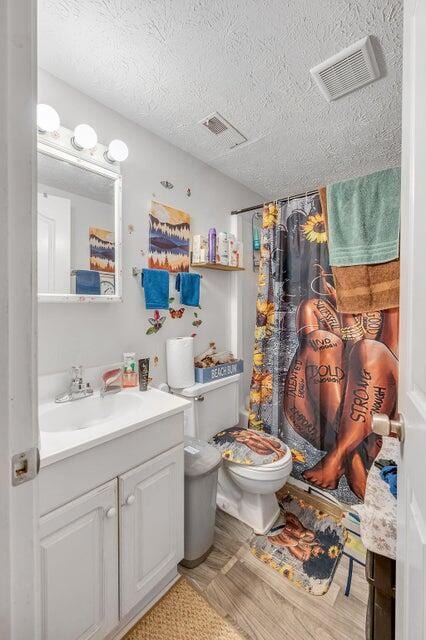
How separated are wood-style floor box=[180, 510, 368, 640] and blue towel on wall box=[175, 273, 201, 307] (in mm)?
1356

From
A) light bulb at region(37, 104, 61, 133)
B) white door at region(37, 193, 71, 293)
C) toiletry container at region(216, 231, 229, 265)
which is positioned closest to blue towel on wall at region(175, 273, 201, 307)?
toiletry container at region(216, 231, 229, 265)

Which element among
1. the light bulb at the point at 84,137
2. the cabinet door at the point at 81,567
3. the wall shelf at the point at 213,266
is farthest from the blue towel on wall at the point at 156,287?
the cabinet door at the point at 81,567

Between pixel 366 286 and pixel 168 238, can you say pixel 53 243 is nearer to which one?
pixel 168 238

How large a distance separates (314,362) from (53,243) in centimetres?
156

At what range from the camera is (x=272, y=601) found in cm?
115

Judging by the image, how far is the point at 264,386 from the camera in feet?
6.18

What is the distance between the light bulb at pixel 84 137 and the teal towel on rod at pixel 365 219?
4.15ft

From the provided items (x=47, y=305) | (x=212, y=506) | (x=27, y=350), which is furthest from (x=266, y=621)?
(x=47, y=305)

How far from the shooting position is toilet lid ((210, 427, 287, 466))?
144cm

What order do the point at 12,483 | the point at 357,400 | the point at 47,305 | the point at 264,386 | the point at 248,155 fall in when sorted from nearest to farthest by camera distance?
the point at 12,483 → the point at 47,305 → the point at 357,400 → the point at 248,155 → the point at 264,386

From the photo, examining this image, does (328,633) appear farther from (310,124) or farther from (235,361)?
(310,124)

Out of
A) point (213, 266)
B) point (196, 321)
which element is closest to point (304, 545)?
point (196, 321)

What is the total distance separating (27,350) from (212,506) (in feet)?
4.23

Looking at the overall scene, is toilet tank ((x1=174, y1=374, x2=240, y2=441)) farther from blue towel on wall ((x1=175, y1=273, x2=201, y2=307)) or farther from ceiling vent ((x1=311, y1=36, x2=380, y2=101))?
ceiling vent ((x1=311, y1=36, x2=380, y2=101))
